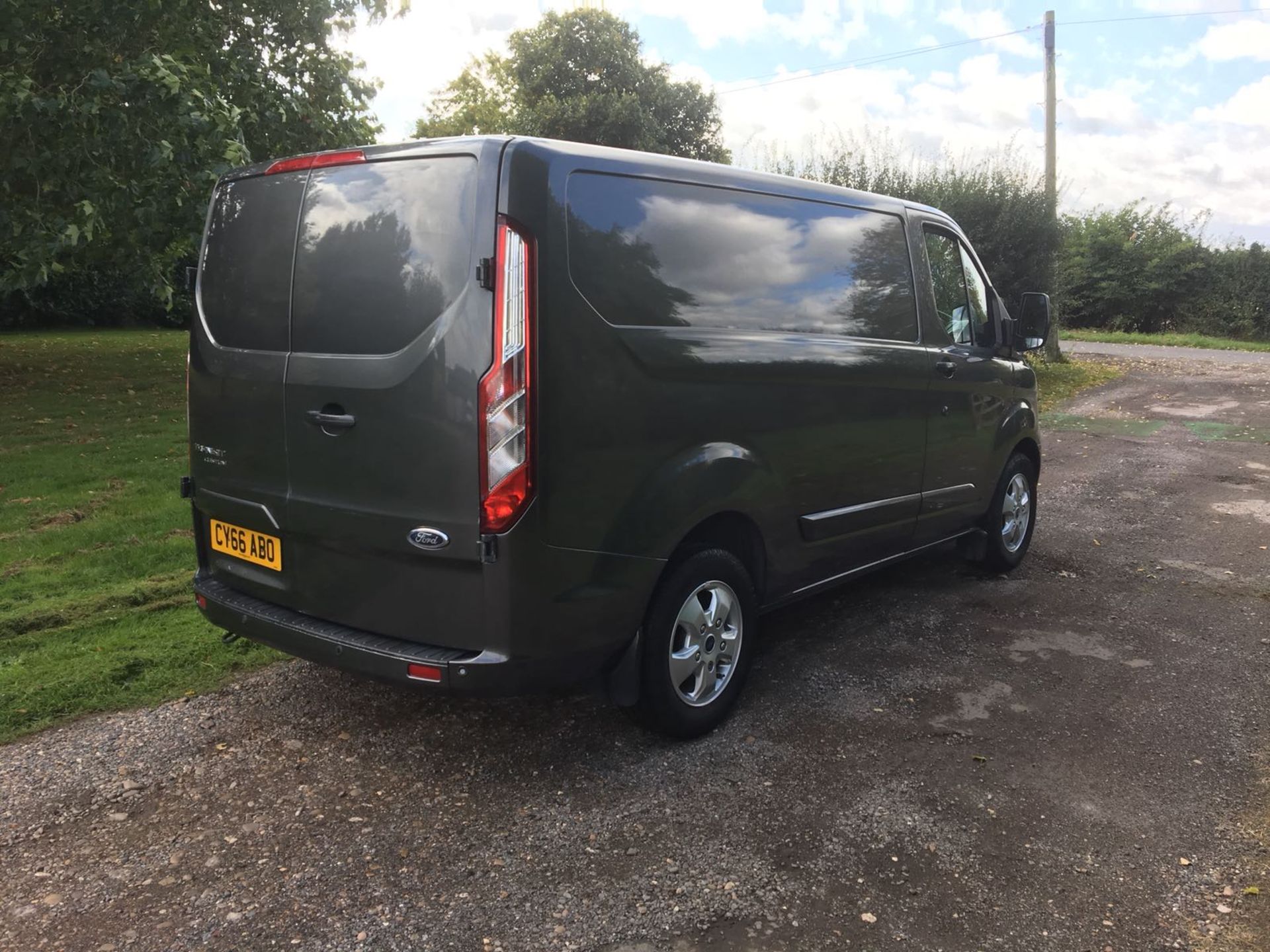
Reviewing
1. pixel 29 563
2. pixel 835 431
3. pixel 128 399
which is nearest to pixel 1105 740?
pixel 835 431

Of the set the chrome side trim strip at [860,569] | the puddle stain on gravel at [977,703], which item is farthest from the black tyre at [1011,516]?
the puddle stain on gravel at [977,703]

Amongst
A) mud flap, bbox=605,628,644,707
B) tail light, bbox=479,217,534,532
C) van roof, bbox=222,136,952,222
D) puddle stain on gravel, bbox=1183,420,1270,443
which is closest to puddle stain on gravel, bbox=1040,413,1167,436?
puddle stain on gravel, bbox=1183,420,1270,443

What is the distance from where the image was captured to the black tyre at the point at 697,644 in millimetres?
3498

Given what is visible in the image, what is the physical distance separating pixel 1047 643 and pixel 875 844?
7.38ft

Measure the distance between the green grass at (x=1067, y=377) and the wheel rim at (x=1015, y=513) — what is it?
29.3ft

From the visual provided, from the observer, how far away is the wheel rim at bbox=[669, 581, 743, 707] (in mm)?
3631

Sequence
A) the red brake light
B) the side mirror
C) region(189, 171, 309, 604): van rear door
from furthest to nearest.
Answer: the side mirror → region(189, 171, 309, 604): van rear door → the red brake light

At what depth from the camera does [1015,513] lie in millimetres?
6141

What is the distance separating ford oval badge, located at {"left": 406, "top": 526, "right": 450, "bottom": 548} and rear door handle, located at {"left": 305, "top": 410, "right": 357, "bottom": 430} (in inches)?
16.5

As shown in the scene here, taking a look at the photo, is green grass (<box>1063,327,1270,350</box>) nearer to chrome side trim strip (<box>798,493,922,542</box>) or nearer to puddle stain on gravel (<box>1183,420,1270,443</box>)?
puddle stain on gravel (<box>1183,420,1270,443</box>)

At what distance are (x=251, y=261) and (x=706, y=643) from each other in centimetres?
220

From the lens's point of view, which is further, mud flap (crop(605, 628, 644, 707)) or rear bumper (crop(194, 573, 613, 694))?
mud flap (crop(605, 628, 644, 707))

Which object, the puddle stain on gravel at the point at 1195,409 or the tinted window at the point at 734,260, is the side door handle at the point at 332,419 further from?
the puddle stain on gravel at the point at 1195,409

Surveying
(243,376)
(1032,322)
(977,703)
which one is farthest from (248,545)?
(1032,322)
